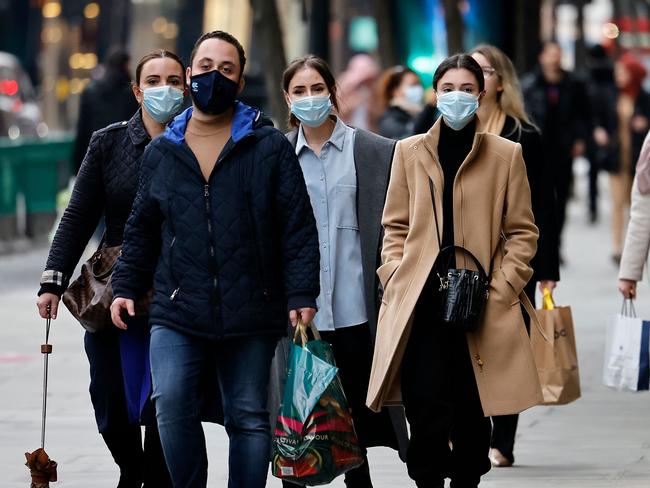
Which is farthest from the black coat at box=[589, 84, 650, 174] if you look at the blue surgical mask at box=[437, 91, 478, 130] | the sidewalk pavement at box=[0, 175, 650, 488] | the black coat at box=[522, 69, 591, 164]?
the blue surgical mask at box=[437, 91, 478, 130]

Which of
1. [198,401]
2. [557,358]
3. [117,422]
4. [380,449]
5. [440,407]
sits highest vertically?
[198,401]

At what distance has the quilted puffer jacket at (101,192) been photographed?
6500 millimetres

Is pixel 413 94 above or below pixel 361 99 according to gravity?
above

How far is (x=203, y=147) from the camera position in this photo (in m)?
5.88

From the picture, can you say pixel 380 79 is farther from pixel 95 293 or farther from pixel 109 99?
pixel 95 293

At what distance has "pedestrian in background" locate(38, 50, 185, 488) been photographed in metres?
6.48

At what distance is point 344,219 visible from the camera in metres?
6.60

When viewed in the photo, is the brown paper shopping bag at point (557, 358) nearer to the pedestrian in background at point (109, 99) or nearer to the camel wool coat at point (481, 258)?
the camel wool coat at point (481, 258)

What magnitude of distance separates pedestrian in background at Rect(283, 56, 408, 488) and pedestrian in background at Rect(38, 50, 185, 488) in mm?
471

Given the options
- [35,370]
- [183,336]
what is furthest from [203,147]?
[35,370]

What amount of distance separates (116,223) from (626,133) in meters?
12.0

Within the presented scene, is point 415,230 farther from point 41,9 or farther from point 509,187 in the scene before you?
point 41,9

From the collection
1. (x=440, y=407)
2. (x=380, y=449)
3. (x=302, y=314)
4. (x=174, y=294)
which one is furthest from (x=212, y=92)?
(x=380, y=449)

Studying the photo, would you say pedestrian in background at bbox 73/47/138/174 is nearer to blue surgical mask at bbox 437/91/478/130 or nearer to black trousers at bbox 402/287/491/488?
blue surgical mask at bbox 437/91/478/130
